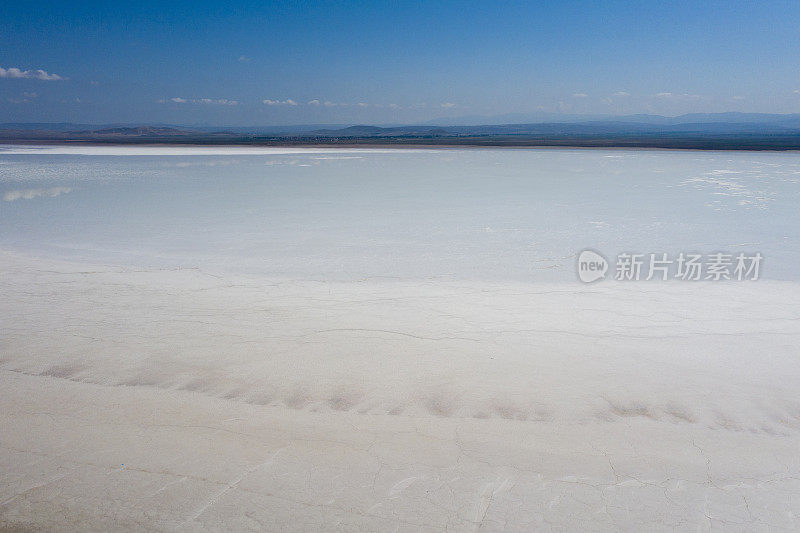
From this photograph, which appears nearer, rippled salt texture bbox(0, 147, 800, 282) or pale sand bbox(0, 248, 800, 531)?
pale sand bbox(0, 248, 800, 531)

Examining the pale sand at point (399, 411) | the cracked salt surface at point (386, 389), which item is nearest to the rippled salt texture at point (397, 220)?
the cracked salt surface at point (386, 389)

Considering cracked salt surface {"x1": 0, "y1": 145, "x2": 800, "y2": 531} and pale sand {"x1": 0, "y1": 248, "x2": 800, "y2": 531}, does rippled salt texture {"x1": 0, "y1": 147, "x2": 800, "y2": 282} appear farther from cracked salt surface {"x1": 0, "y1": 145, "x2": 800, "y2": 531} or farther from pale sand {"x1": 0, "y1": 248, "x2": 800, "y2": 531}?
pale sand {"x1": 0, "y1": 248, "x2": 800, "y2": 531}

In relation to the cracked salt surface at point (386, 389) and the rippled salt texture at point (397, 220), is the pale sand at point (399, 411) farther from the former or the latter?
the rippled salt texture at point (397, 220)

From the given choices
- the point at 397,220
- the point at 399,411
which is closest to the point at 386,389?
the point at 399,411

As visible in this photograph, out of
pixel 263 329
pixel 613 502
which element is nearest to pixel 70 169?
pixel 263 329

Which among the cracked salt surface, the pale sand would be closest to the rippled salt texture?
the cracked salt surface

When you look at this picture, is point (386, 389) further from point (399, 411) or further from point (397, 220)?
point (397, 220)

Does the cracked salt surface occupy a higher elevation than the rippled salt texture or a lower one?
lower
